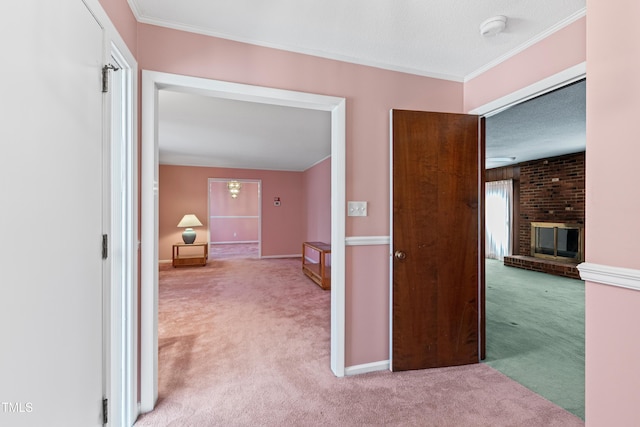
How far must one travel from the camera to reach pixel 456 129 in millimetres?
2250

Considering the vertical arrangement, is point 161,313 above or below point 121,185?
below

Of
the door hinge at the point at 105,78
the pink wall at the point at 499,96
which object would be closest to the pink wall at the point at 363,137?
the pink wall at the point at 499,96

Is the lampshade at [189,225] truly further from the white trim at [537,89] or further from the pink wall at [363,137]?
the white trim at [537,89]

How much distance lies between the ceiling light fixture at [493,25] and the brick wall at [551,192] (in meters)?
5.22

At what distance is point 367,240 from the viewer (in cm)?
219

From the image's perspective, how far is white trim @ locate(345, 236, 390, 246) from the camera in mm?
2150

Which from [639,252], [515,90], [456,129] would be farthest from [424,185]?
[639,252]

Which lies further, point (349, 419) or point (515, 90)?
point (515, 90)

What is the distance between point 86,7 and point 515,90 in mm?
2487

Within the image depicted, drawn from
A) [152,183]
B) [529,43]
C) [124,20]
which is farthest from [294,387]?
[529,43]

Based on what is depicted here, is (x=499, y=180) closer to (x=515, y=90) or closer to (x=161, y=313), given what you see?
(x=515, y=90)

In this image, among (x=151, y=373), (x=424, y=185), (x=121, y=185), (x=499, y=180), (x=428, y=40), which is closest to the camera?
(x=121, y=185)

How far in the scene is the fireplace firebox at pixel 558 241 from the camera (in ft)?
17.8

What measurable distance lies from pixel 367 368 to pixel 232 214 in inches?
360
